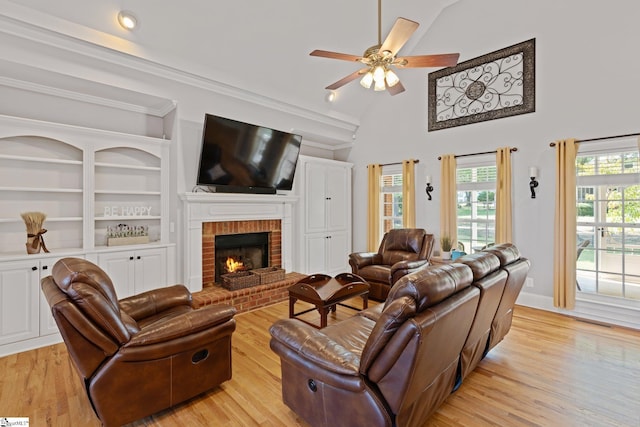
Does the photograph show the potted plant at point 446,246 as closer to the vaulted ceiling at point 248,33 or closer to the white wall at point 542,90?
the white wall at point 542,90

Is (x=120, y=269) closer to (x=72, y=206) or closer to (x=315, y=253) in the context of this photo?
(x=72, y=206)

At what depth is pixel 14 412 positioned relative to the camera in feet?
7.22

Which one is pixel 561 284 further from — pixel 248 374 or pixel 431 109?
pixel 248 374

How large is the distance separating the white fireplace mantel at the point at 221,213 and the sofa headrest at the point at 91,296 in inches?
85.3

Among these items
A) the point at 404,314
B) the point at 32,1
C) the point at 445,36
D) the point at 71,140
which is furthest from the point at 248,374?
the point at 445,36

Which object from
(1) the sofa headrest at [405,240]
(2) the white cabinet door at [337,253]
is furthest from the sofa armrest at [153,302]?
(2) the white cabinet door at [337,253]

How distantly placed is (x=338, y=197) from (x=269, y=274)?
2357 millimetres

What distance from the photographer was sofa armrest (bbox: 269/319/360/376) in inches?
68.3

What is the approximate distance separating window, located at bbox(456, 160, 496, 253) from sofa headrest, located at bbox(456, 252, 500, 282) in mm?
2858

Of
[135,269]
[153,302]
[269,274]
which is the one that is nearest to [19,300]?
[135,269]

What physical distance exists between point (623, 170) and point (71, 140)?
649 cm

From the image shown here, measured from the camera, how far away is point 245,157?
464 centimetres

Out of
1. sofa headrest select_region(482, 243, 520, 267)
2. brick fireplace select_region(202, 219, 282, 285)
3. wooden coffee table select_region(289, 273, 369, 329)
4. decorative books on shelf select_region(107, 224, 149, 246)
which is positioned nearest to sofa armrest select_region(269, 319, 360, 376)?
wooden coffee table select_region(289, 273, 369, 329)

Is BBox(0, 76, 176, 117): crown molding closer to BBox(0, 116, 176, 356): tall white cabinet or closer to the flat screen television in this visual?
BBox(0, 116, 176, 356): tall white cabinet
